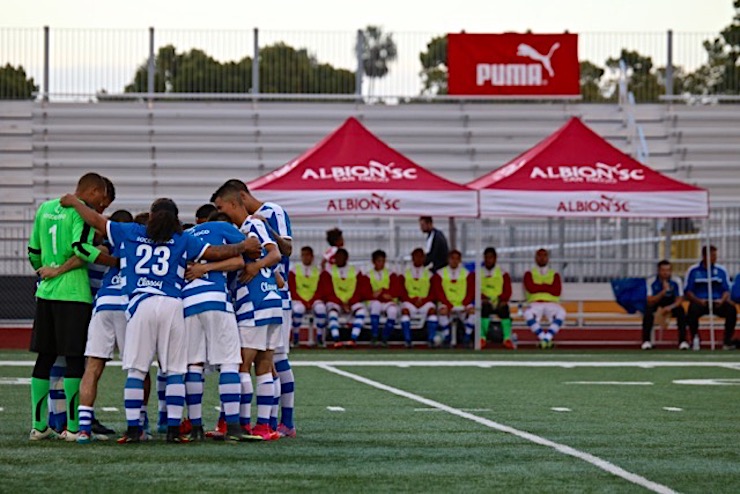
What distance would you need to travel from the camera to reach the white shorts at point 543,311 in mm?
23312

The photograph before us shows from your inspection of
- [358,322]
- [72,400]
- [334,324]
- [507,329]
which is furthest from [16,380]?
[507,329]

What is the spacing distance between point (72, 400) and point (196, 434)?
2.80 ft

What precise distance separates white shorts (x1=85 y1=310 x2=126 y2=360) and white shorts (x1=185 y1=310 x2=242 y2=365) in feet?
1.54

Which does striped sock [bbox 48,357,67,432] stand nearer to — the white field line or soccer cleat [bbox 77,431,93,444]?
soccer cleat [bbox 77,431,93,444]

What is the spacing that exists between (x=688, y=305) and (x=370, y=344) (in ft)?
16.6

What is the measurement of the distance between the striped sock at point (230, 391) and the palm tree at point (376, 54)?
2351 centimetres

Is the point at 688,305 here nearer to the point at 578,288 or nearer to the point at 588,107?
the point at 578,288

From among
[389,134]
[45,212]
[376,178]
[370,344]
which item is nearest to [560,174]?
[376,178]

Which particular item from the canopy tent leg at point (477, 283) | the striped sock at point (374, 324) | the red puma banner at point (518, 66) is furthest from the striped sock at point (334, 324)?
the red puma banner at point (518, 66)

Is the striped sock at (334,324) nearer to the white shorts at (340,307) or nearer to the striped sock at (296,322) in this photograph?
the white shorts at (340,307)

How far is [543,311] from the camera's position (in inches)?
922

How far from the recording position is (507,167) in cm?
2211

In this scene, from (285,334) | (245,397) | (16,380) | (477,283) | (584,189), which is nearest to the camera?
(245,397)

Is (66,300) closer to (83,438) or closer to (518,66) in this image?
(83,438)
